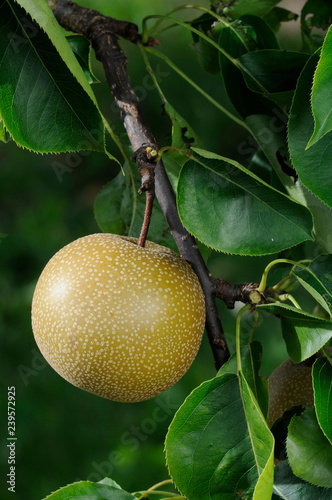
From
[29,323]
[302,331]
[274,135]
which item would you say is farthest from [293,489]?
[29,323]

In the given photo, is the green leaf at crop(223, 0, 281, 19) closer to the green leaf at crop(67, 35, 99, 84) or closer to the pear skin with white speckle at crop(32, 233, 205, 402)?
the green leaf at crop(67, 35, 99, 84)

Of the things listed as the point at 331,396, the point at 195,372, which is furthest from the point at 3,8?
the point at 195,372

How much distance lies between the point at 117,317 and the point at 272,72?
397 mm

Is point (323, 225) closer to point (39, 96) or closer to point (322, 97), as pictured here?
point (322, 97)

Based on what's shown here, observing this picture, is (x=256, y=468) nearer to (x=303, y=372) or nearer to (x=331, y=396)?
(x=331, y=396)

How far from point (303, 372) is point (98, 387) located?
333 mm

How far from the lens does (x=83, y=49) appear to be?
1.03 meters

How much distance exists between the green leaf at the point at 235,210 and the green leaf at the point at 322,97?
15 centimetres

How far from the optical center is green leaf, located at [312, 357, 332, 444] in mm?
691

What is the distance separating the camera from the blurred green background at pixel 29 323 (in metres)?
2.19

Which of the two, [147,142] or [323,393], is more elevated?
[147,142]

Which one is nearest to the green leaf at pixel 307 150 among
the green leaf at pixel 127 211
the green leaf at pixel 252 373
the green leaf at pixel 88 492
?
the green leaf at pixel 252 373

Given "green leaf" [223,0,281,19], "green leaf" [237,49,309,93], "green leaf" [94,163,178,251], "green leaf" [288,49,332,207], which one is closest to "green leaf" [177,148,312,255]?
"green leaf" [288,49,332,207]

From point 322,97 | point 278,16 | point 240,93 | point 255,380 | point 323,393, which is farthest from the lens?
point 278,16
